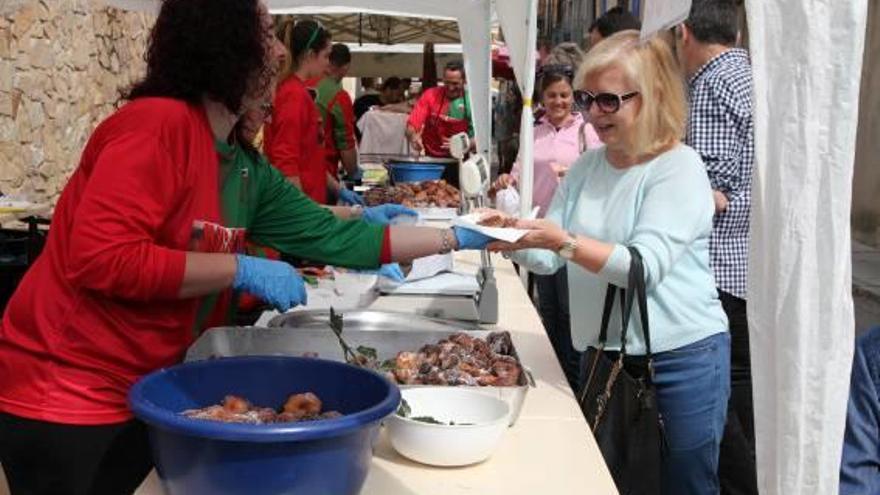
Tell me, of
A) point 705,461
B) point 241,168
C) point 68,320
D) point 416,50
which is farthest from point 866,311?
point 416,50

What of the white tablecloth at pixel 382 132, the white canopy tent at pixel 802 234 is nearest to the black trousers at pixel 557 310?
the white canopy tent at pixel 802 234

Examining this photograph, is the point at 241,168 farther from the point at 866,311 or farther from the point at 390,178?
the point at 866,311

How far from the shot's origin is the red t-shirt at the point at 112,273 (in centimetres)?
160

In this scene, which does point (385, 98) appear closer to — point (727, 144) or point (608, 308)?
point (727, 144)

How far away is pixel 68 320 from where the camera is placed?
1711mm

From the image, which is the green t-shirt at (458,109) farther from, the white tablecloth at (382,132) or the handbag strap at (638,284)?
the handbag strap at (638,284)

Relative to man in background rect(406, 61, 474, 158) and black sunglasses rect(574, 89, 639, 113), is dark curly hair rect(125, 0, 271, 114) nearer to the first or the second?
black sunglasses rect(574, 89, 639, 113)

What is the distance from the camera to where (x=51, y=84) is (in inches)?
278

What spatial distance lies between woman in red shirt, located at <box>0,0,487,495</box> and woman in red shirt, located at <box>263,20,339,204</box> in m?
2.11

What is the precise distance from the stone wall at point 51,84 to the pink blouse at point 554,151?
300 cm

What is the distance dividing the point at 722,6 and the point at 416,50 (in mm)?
10004

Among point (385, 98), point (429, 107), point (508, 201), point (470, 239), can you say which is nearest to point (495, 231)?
point (470, 239)

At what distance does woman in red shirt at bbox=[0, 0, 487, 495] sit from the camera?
1.61 metres

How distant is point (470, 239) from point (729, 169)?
1.18 m
